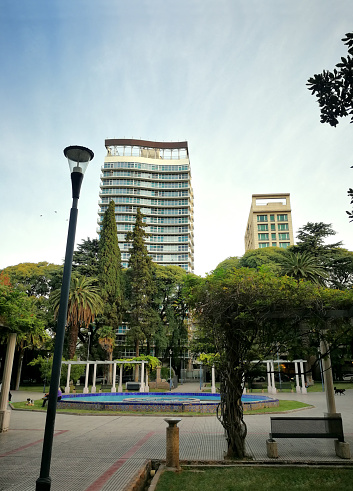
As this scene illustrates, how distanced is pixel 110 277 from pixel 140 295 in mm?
4339

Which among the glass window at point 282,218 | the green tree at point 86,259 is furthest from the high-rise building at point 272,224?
the green tree at point 86,259

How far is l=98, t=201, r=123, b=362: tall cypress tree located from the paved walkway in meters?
27.5

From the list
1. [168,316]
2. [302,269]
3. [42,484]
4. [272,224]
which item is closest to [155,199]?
[272,224]

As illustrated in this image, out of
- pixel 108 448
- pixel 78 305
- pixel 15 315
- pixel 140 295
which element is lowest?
pixel 108 448

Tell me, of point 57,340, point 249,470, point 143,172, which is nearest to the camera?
point 57,340

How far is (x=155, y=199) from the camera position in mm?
88562

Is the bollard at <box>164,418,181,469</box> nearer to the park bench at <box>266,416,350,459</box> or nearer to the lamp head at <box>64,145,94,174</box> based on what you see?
the park bench at <box>266,416,350,459</box>

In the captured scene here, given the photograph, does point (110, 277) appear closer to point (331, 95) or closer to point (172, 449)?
point (172, 449)

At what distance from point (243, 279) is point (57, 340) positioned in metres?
4.95

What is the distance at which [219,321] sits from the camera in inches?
345

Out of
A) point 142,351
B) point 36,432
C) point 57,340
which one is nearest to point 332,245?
point 142,351

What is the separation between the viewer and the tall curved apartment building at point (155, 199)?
278ft

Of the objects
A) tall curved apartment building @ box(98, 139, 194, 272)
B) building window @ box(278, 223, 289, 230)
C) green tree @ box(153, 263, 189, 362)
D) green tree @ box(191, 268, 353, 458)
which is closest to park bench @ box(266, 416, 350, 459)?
green tree @ box(191, 268, 353, 458)

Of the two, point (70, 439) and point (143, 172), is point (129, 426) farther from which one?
point (143, 172)
